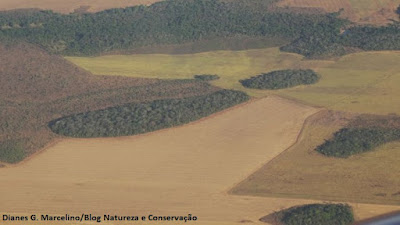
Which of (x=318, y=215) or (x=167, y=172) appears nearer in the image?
(x=318, y=215)

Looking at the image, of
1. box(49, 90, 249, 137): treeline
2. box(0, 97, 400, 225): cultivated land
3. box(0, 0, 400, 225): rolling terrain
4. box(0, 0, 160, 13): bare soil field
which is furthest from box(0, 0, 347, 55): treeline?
box(0, 97, 400, 225): cultivated land

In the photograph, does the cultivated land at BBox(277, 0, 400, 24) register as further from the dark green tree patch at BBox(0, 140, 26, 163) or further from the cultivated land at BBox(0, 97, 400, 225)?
the dark green tree patch at BBox(0, 140, 26, 163)

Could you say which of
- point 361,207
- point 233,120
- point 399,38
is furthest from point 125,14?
point 361,207

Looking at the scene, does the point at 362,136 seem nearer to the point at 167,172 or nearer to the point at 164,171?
the point at 167,172

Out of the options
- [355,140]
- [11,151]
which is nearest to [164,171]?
[11,151]

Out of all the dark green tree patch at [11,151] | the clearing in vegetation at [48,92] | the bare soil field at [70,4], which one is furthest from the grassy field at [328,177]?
the bare soil field at [70,4]

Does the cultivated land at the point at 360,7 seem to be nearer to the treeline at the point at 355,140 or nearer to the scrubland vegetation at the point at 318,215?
the treeline at the point at 355,140
